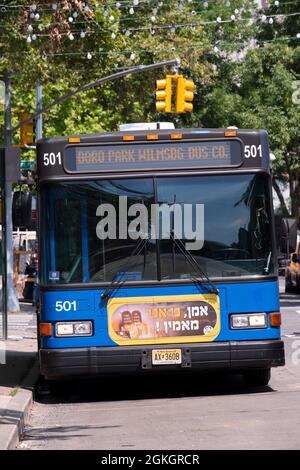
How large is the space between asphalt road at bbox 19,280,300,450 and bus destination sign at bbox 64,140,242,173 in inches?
106

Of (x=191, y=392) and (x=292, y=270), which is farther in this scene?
(x=292, y=270)

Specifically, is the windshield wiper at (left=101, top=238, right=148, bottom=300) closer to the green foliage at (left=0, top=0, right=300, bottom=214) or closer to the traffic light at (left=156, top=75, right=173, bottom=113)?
the green foliage at (left=0, top=0, right=300, bottom=214)

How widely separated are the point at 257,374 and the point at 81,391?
7.75ft

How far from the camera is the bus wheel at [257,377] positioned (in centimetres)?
1459

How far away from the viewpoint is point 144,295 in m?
13.7

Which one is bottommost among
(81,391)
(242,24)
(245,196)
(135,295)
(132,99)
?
(81,391)

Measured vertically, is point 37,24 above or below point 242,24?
below

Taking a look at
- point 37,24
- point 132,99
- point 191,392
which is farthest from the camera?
point 132,99

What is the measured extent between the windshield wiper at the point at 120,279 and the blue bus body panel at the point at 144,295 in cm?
6

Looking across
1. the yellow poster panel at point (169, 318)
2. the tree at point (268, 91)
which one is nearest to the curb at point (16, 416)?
the yellow poster panel at point (169, 318)

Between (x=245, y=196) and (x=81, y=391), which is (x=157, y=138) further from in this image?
(x=81, y=391)

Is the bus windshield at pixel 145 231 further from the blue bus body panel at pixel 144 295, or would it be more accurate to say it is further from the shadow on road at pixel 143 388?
the shadow on road at pixel 143 388

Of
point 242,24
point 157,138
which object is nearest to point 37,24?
point 157,138

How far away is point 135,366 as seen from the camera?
44.5 feet
